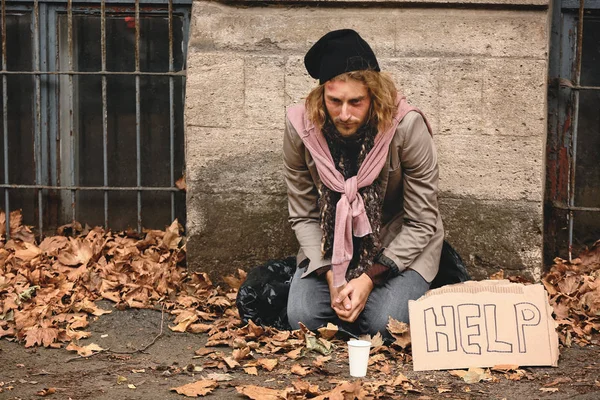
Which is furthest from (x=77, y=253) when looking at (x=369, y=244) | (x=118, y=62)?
(x=369, y=244)

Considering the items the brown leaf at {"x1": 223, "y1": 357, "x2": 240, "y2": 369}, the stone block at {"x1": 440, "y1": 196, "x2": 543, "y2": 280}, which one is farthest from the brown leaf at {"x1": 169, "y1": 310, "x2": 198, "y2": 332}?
the stone block at {"x1": 440, "y1": 196, "x2": 543, "y2": 280}

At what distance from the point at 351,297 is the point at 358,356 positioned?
0.59 meters

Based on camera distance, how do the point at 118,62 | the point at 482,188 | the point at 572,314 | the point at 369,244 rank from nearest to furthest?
the point at 369,244 < the point at 572,314 < the point at 482,188 < the point at 118,62

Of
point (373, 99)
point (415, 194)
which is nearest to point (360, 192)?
point (415, 194)

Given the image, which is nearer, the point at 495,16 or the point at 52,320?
the point at 52,320

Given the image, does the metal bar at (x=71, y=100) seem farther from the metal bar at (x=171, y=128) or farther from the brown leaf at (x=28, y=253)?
the metal bar at (x=171, y=128)

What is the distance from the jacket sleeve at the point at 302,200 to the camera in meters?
4.35

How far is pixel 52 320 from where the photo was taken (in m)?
4.41

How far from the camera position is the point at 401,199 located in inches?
177

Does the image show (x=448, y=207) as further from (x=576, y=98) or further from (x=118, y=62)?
(x=118, y=62)

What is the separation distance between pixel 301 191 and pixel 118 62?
6.27ft

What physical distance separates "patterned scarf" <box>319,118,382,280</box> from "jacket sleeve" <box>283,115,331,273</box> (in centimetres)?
8

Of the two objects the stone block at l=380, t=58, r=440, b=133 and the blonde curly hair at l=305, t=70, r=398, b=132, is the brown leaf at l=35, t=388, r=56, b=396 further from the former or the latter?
the stone block at l=380, t=58, r=440, b=133

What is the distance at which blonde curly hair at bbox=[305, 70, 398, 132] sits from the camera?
4.04m
